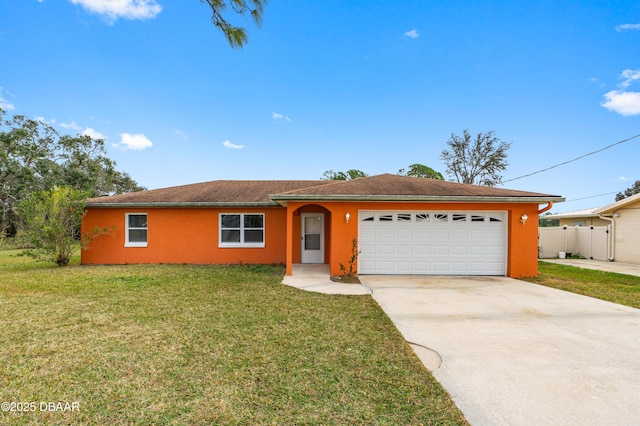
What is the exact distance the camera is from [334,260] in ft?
29.9

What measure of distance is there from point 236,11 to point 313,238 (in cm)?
878

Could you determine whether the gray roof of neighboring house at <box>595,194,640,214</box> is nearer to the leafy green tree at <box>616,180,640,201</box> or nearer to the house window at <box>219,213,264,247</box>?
the house window at <box>219,213,264,247</box>

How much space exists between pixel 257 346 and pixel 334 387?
1432mm

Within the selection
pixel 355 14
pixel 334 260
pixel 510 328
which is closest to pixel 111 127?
pixel 355 14

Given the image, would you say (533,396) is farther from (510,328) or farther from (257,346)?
(257,346)

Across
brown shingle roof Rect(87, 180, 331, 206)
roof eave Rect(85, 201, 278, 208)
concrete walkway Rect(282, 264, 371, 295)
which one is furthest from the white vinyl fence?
roof eave Rect(85, 201, 278, 208)

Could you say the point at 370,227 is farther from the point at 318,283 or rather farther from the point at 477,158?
the point at 477,158

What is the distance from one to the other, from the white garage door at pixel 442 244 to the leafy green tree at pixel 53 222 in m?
10.8

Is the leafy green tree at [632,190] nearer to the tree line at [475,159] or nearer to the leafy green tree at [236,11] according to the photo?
the tree line at [475,159]

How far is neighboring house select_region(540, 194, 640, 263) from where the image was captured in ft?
42.8

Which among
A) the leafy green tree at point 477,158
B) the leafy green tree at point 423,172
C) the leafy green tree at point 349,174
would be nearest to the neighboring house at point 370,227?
the leafy green tree at point 349,174

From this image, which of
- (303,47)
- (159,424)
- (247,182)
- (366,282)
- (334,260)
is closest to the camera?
(159,424)

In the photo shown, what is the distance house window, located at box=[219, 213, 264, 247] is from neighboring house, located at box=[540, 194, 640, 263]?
15.3 m

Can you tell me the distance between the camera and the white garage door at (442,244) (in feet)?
30.9
